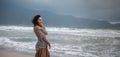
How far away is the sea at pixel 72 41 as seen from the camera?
225 inches

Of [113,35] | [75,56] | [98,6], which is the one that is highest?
[98,6]

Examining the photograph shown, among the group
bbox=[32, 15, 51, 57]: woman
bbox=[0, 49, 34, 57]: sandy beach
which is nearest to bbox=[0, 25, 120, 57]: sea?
bbox=[0, 49, 34, 57]: sandy beach

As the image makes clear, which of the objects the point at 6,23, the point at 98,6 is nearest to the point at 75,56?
the point at 98,6

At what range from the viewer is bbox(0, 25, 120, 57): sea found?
572 cm

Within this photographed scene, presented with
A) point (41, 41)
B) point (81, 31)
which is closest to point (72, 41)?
point (81, 31)

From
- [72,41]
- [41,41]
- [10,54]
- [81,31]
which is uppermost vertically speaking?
[41,41]

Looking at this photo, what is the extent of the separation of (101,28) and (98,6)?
0.48m

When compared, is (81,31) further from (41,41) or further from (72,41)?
(41,41)

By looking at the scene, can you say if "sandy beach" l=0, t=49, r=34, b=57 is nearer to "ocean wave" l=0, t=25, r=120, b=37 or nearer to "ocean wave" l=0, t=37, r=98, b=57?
"ocean wave" l=0, t=37, r=98, b=57

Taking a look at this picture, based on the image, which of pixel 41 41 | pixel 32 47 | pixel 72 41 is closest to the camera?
pixel 41 41

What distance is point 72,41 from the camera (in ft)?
19.3

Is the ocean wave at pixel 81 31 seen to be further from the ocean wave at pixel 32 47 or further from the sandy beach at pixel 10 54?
the sandy beach at pixel 10 54

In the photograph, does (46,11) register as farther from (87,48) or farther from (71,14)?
(87,48)

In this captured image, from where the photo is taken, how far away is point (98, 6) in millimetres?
5918
